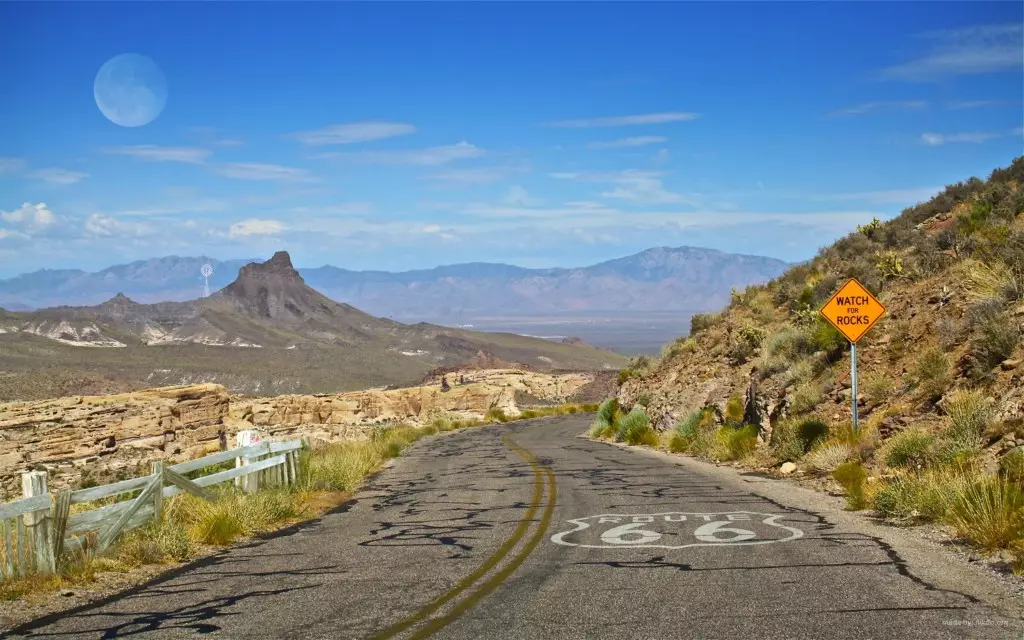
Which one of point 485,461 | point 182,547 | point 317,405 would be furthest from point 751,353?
point 317,405

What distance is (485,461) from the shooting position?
24641 mm

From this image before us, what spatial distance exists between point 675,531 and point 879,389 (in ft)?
31.4

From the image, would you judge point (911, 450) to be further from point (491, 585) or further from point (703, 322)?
point (703, 322)

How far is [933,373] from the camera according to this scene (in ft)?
57.7

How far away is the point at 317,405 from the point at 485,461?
2757cm

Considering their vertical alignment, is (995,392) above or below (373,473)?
above

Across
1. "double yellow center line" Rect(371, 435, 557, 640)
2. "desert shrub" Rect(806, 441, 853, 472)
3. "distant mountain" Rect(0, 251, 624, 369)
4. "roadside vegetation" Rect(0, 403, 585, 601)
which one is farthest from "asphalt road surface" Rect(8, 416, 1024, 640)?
"distant mountain" Rect(0, 251, 624, 369)

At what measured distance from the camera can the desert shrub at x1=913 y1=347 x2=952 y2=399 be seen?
17.2m

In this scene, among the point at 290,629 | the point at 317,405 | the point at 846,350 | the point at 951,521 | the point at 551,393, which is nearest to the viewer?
the point at 290,629

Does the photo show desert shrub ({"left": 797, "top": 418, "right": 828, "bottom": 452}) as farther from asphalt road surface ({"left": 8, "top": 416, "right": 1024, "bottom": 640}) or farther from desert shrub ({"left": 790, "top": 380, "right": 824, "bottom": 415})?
asphalt road surface ({"left": 8, "top": 416, "right": 1024, "bottom": 640})

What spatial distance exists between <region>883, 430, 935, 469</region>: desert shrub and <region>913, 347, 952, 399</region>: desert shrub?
1.59 metres

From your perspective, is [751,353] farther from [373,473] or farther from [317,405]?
[317,405]

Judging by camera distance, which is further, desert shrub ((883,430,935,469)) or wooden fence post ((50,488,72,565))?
desert shrub ((883,430,935,469))

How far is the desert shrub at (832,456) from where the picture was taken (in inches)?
698
